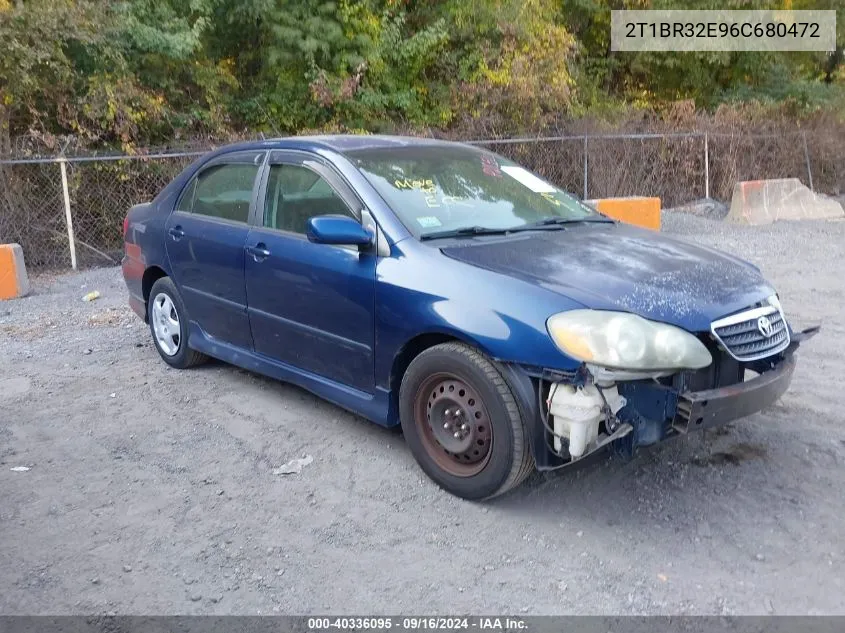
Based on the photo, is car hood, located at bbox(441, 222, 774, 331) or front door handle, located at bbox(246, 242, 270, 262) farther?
front door handle, located at bbox(246, 242, 270, 262)

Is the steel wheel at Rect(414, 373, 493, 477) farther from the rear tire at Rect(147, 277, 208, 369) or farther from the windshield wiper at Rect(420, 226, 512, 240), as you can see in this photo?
the rear tire at Rect(147, 277, 208, 369)

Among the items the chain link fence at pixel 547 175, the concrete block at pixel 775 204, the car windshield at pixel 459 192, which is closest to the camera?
the car windshield at pixel 459 192

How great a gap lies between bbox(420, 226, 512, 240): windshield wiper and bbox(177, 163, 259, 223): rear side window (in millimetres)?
1456

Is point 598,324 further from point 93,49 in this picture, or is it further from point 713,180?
point 713,180

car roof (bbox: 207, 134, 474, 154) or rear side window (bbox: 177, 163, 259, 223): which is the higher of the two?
car roof (bbox: 207, 134, 474, 154)

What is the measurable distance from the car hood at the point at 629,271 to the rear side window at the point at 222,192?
5.55ft

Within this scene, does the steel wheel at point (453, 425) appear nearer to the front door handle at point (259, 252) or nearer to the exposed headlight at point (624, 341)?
the exposed headlight at point (624, 341)

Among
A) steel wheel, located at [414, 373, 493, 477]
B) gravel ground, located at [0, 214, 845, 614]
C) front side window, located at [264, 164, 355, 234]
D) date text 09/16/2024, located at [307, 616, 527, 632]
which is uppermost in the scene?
front side window, located at [264, 164, 355, 234]

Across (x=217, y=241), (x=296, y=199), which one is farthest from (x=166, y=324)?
(x=296, y=199)

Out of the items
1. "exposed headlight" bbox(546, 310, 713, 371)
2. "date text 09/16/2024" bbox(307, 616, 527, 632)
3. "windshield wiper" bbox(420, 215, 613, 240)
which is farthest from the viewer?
"windshield wiper" bbox(420, 215, 613, 240)

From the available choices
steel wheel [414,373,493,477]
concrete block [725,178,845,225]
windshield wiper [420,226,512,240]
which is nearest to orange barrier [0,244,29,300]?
windshield wiper [420,226,512,240]

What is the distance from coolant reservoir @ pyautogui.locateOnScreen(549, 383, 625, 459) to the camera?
139 inches

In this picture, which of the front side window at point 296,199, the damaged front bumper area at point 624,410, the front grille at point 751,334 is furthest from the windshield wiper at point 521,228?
the front grille at point 751,334

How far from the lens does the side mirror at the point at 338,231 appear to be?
4180 millimetres
